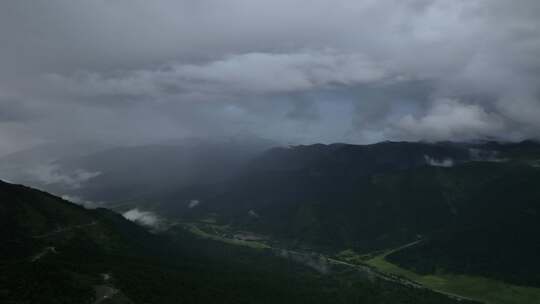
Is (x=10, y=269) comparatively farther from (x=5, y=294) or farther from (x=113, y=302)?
(x=113, y=302)

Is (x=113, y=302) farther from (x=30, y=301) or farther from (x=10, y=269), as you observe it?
(x=10, y=269)

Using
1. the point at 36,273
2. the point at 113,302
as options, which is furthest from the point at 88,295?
the point at 36,273

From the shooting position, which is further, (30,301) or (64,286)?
(64,286)

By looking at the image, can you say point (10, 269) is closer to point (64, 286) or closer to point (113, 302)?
point (64, 286)

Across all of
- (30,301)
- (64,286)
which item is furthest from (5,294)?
(64,286)

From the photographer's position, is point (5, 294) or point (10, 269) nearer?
point (5, 294)

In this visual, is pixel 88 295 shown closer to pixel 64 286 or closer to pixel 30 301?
pixel 64 286

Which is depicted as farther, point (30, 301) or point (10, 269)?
point (10, 269)
